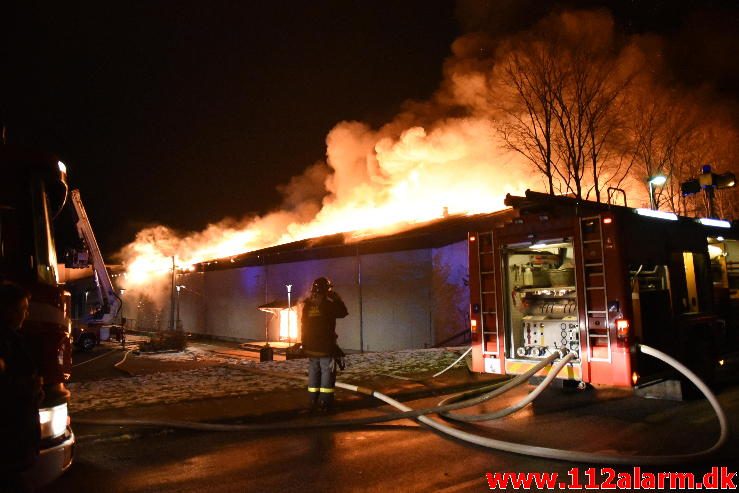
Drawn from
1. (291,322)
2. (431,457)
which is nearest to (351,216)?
(291,322)

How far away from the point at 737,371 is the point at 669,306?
3849mm

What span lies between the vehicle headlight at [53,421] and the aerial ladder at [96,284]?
5.31 feet

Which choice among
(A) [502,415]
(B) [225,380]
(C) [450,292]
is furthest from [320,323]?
(C) [450,292]

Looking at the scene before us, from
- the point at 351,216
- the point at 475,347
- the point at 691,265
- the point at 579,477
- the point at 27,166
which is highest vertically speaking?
the point at 351,216

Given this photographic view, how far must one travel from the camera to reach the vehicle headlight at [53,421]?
3393 mm

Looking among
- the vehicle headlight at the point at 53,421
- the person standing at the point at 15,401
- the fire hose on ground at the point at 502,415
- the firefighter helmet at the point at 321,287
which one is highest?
the firefighter helmet at the point at 321,287

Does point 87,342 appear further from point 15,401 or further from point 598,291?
point 15,401

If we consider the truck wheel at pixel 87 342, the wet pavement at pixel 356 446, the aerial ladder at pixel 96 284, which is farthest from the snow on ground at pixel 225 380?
the truck wheel at pixel 87 342

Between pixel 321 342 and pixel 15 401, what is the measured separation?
4.58 m

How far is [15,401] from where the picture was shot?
2.44 meters

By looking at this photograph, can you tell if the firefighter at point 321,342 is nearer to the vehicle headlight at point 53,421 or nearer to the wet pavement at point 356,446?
the wet pavement at point 356,446

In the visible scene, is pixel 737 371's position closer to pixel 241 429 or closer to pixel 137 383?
pixel 241 429

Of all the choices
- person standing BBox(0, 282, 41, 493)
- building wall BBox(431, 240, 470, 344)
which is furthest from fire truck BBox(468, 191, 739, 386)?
building wall BBox(431, 240, 470, 344)

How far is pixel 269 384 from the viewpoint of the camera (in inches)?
350
